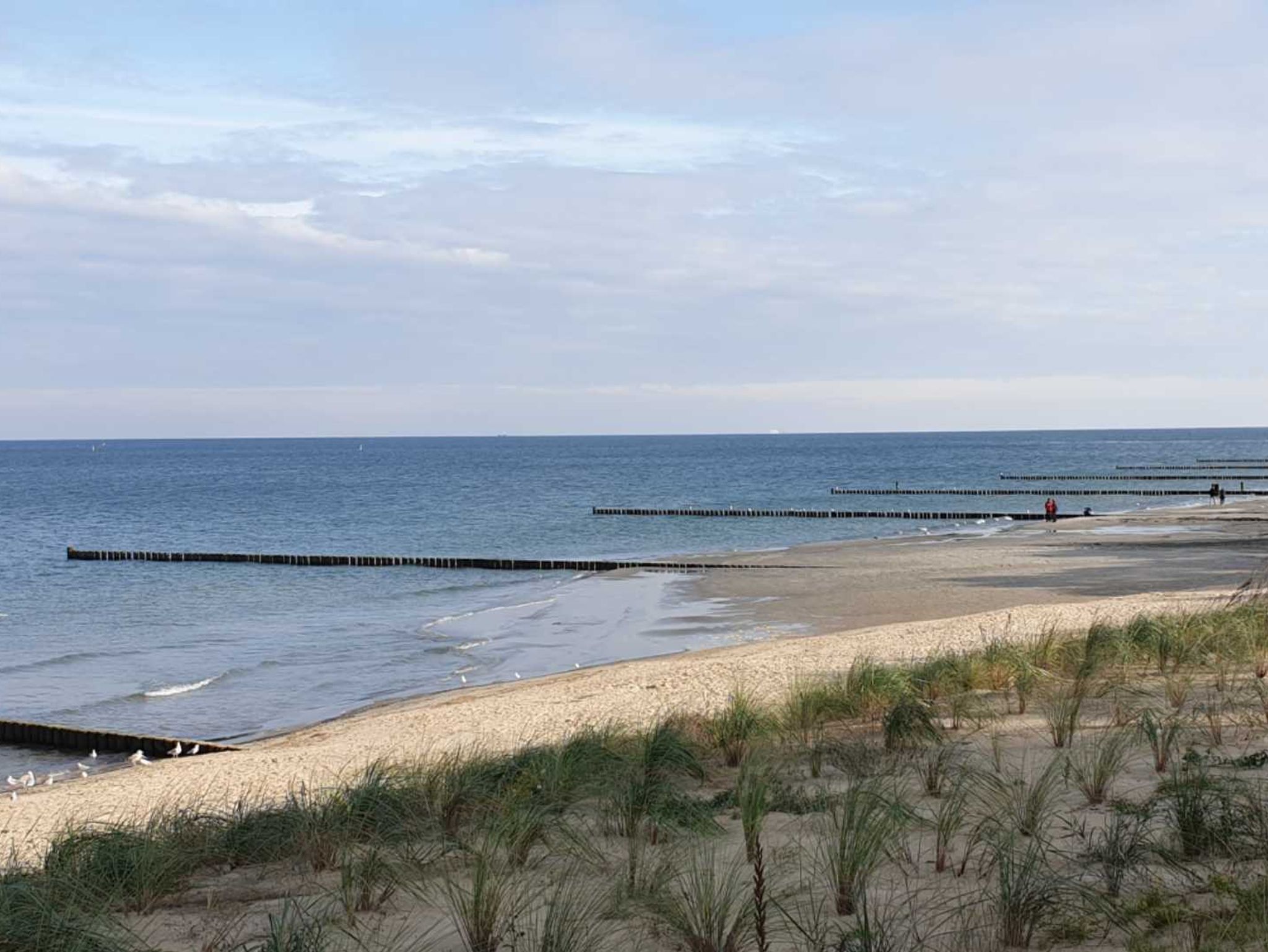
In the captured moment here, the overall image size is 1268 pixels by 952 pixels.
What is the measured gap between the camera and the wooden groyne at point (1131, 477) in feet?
318

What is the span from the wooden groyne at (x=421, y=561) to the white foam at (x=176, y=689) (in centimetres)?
2002

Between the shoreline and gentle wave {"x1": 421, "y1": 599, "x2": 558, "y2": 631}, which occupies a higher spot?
the shoreline

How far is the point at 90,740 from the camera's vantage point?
18.1 metres

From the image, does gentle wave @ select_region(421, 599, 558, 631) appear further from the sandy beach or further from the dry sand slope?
the dry sand slope

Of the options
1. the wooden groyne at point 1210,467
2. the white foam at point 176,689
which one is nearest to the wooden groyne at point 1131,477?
the wooden groyne at point 1210,467

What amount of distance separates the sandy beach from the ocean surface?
2.49m

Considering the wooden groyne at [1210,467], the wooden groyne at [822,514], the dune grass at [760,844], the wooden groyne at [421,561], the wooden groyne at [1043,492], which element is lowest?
the wooden groyne at [421,561]

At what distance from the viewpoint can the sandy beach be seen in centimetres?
1308

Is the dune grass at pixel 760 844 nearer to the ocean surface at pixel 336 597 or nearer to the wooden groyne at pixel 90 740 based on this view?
the wooden groyne at pixel 90 740

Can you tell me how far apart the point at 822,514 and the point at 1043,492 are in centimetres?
2455

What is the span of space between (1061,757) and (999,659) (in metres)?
4.42

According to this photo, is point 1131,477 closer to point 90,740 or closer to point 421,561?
point 421,561

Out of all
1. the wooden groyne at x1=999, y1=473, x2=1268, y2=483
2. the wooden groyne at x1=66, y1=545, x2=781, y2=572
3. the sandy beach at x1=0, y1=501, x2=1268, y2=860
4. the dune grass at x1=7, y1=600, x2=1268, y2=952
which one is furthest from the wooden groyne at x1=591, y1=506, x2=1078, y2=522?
the dune grass at x1=7, y1=600, x2=1268, y2=952

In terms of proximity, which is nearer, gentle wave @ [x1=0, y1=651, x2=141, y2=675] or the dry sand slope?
the dry sand slope
